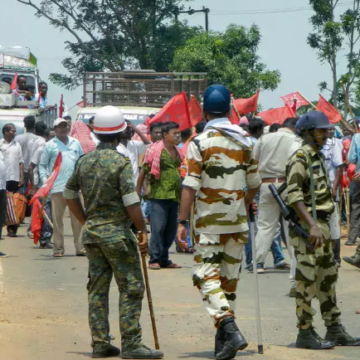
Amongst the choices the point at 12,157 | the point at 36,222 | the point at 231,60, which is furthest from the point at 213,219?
the point at 231,60

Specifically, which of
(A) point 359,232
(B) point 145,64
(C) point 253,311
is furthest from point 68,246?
(B) point 145,64

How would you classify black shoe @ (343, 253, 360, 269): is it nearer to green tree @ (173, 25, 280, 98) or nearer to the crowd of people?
the crowd of people

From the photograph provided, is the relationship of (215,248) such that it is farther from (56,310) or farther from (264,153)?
(264,153)

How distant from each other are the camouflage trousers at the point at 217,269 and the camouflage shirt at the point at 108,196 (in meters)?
0.53

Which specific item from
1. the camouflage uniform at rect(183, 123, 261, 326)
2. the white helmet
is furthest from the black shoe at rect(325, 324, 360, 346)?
the white helmet

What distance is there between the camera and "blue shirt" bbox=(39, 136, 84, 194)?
1365 centimetres

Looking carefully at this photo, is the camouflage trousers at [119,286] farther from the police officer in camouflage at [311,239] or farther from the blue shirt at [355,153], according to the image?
the blue shirt at [355,153]

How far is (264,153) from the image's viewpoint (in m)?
11.3

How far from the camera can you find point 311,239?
759cm

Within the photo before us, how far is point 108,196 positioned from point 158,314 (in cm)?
220

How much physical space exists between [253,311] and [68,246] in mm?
6567

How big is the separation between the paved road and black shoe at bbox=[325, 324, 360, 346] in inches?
6.2

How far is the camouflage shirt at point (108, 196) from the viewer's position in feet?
23.6

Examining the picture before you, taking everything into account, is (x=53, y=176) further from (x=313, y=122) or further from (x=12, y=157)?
(x=313, y=122)
